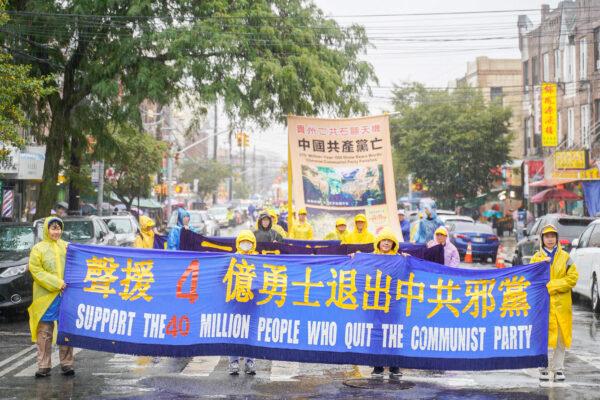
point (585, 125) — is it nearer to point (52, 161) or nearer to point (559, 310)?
point (52, 161)

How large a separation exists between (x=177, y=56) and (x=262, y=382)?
1511cm

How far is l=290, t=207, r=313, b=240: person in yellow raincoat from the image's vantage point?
17797mm

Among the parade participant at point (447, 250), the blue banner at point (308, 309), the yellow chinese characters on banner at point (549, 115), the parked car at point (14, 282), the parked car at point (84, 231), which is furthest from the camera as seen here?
the yellow chinese characters on banner at point (549, 115)

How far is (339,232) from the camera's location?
17172 millimetres

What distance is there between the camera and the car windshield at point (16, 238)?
1706 centimetres

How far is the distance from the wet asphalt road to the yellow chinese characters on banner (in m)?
29.7

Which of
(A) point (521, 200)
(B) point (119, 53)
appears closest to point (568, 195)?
(A) point (521, 200)

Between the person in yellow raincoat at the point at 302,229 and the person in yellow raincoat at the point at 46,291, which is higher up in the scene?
the person in yellow raincoat at the point at 302,229

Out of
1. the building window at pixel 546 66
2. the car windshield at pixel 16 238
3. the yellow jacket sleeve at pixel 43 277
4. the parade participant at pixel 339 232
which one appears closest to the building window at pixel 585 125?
the building window at pixel 546 66

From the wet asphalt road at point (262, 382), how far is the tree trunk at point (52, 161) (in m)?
13.9

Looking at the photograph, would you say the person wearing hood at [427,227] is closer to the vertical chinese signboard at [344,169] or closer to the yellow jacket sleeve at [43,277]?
the vertical chinese signboard at [344,169]

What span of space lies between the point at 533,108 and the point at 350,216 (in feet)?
104

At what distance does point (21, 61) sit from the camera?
82.9 ft

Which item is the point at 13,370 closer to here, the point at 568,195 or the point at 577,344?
the point at 577,344
